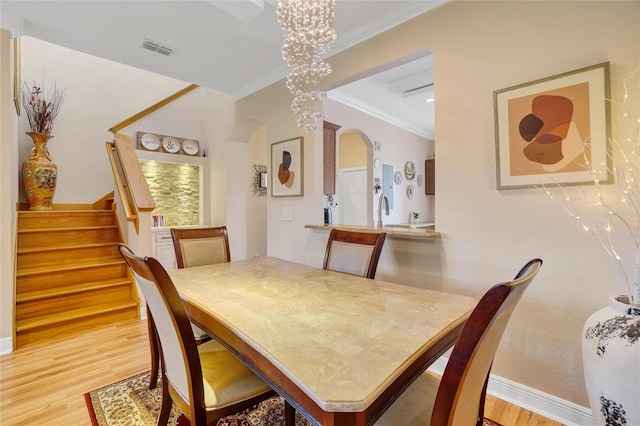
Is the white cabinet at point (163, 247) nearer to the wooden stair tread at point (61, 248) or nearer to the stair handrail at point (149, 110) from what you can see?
the wooden stair tread at point (61, 248)

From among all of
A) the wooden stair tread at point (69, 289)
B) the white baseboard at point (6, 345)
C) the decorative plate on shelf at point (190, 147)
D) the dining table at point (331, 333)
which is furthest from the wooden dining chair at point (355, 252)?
the decorative plate on shelf at point (190, 147)

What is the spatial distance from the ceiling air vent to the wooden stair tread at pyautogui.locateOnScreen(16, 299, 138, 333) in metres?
2.66

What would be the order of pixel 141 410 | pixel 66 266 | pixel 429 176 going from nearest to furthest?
pixel 141 410 → pixel 66 266 → pixel 429 176

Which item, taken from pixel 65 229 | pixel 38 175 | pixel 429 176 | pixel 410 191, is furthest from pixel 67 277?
pixel 429 176

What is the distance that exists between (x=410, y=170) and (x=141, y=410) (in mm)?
5454

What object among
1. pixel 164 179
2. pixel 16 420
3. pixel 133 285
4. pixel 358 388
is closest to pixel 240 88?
pixel 164 179

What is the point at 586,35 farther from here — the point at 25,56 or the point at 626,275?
the point at 25,56

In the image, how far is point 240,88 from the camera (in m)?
3.71

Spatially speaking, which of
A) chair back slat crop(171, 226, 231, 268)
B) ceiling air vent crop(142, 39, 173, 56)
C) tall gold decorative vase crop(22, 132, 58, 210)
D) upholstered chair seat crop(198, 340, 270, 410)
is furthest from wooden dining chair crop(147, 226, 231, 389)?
tall gold decorative vase crop(22, 132, 58, 210)

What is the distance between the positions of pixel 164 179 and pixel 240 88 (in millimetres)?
2383

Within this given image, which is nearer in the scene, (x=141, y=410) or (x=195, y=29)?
(x=141, y=410)

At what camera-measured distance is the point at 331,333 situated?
0.99 metres

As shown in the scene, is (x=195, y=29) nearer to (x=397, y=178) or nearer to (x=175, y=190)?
(x=175, y=190)

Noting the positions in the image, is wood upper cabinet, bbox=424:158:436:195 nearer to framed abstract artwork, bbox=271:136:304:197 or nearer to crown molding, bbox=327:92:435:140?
crown molding, bbox=327:92:435:140
